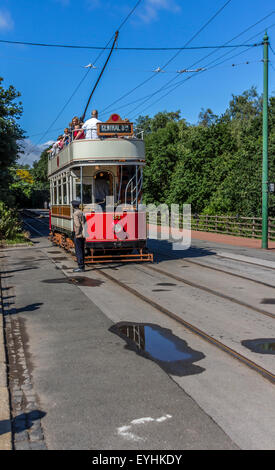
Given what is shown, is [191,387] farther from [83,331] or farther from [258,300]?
[258,300]

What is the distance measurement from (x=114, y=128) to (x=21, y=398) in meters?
11.2

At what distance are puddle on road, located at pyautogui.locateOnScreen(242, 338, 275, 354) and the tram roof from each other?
9123 mm

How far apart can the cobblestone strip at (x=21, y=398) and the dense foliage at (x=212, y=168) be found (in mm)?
22127

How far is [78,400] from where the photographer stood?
501 centimetres

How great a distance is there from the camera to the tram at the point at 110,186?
1499 cm

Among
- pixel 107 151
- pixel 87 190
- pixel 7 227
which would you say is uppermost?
pixel 107 151

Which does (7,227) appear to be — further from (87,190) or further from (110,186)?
(110,186)

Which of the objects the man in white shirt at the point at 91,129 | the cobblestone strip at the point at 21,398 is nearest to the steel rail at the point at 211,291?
the cobblestone strip at the point at 21,398

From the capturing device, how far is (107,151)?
1498 cm

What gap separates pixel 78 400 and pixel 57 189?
16.1m

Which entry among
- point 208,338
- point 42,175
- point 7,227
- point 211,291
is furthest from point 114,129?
point 42,175

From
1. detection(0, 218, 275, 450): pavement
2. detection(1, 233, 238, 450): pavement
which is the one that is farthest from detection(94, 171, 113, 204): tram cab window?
detection(1, 233, 238, 450): pavement

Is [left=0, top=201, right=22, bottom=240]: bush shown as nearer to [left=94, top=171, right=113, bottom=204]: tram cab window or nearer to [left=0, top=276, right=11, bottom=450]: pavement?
[left=94, top=171, right=113, bottom=204]: tram cab window

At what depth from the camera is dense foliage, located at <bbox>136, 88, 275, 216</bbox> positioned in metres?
29.1
